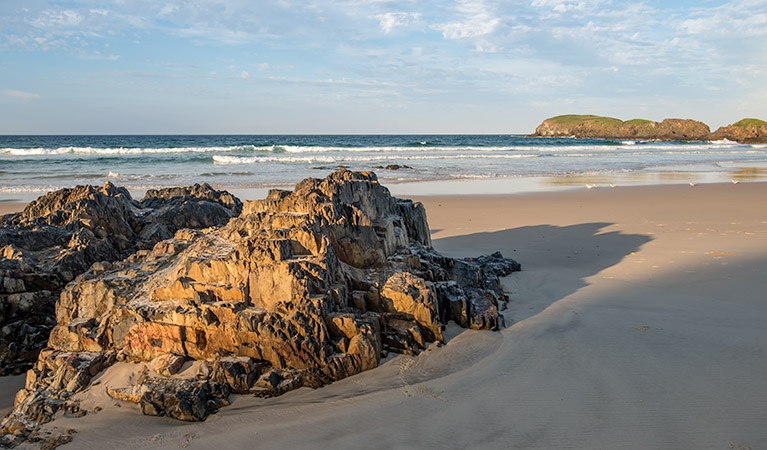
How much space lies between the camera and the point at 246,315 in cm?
466

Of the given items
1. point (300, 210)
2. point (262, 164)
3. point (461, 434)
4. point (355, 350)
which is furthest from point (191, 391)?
point (262, 164)

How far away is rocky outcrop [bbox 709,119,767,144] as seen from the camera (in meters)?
79.0

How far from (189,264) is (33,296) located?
88.5 inches

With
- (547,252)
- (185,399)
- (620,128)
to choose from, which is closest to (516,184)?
(547,252)

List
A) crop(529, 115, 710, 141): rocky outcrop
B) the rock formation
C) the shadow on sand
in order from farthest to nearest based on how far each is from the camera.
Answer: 1. crop(529, 115, 710, 141): rocky outcrop
2. the shadow on sand
3. the rock formation

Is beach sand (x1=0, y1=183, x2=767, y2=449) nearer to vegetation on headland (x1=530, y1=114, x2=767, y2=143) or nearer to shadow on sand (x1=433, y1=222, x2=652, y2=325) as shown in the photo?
shadow on sand (x1=433, y1=222, x2=652, y2=325)

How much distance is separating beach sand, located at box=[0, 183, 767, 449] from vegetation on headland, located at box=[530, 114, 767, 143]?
88.0 m

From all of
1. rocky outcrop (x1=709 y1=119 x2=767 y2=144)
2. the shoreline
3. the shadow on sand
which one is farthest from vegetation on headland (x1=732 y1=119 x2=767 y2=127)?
the shadow on sand

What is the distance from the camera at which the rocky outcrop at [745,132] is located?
259 ft

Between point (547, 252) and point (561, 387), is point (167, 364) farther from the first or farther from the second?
point (547, 252)

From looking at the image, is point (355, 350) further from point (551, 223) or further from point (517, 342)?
point (551, 223)

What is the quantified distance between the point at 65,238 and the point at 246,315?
4039 millimetres

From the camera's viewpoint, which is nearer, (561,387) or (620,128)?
(561,387)

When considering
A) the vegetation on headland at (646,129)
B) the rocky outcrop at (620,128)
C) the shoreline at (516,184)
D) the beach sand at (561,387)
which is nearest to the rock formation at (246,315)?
the beach sand at (561,387)
